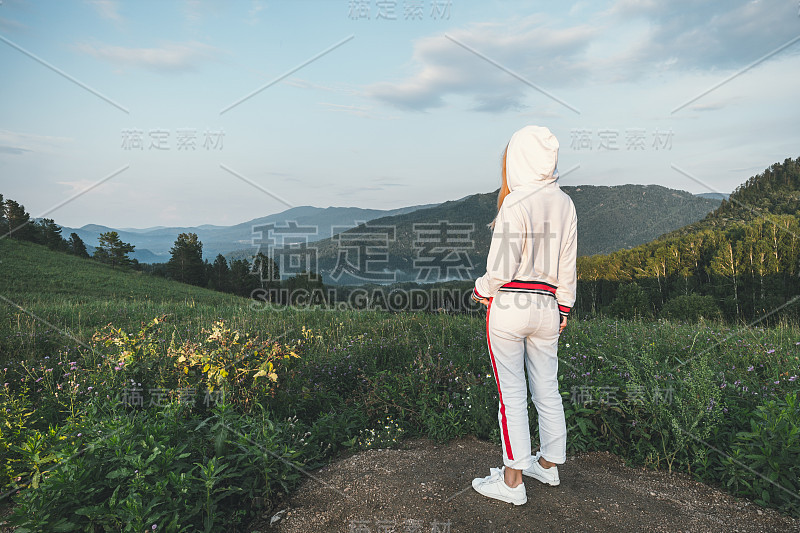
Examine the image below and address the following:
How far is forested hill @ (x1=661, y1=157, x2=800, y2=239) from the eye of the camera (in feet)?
188

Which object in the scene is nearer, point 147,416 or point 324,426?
point 147,416

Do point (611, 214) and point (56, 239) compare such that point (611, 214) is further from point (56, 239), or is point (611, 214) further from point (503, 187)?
point (503, 187)

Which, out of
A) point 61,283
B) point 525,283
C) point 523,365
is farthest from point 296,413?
point 61,283

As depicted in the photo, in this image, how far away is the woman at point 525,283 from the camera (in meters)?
3.04

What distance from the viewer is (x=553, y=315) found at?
3.14 metres

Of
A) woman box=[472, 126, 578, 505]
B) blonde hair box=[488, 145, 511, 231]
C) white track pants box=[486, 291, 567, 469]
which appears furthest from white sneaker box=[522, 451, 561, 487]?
blonde hair box=[488, 145, 511, 231]

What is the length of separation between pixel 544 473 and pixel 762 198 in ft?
263

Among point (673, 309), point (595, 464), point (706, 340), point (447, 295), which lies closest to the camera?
point (595, 464)

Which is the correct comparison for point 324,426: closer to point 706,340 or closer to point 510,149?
point 510,149

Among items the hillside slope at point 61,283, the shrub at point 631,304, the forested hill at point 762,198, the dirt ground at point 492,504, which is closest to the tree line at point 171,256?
the hillside slope at point 61,283

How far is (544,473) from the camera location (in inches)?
140

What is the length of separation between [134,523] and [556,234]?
131 inches

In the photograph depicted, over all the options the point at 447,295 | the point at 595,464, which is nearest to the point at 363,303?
the point at 447,295

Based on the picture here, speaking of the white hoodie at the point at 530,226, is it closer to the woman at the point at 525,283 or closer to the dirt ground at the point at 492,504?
the woman at the point at 525,283
